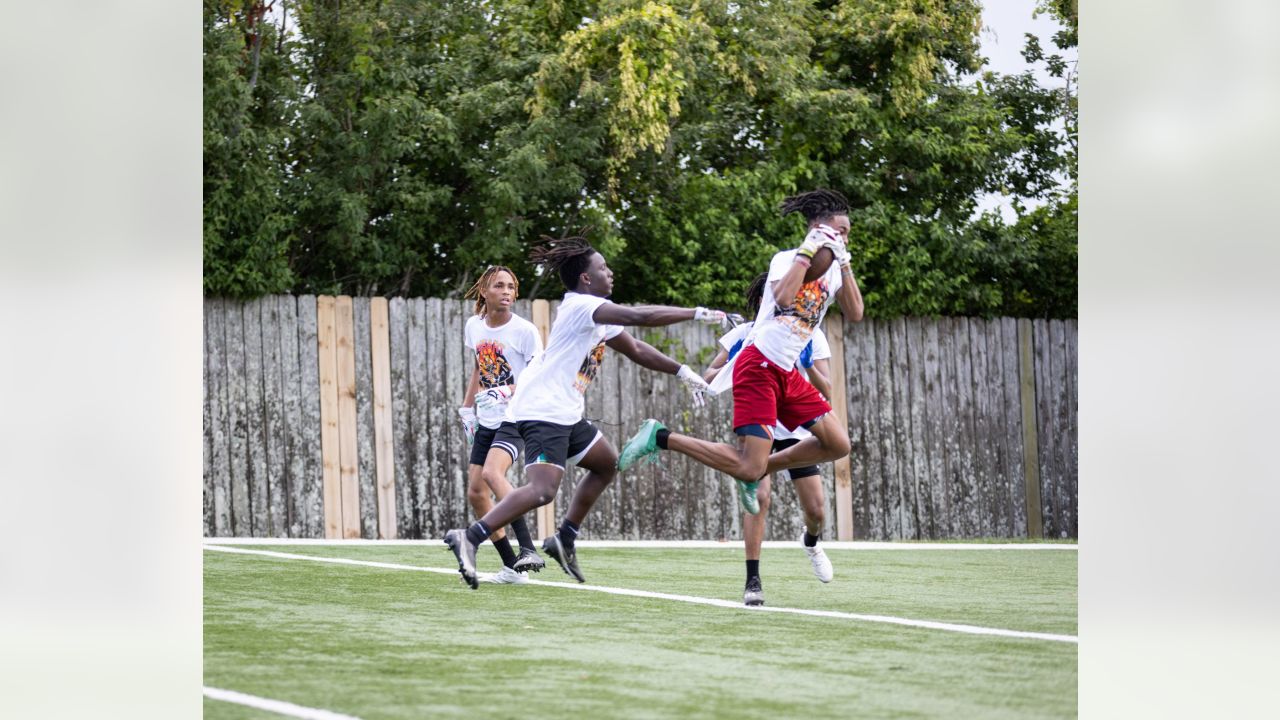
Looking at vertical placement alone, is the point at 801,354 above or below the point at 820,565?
above

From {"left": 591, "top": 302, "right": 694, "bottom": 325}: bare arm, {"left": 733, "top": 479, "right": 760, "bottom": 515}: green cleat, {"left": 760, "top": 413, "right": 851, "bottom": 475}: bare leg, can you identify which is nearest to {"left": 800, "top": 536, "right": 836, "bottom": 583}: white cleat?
{"left": 760, "top": 413, "right": 851, "bottom": 475}: bare leg

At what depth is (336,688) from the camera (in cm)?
464

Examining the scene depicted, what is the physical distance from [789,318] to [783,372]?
26cm

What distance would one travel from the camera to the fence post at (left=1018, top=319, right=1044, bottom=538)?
1354 cm

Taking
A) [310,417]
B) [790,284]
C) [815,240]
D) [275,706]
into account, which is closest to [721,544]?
[310,417]

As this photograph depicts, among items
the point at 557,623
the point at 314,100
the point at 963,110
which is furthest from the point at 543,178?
the point at 557,623

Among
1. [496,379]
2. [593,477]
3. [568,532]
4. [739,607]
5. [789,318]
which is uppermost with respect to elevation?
[789,318]

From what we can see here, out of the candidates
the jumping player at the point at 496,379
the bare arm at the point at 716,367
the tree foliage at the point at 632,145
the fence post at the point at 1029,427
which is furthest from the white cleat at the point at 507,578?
the fence post at the point at 1029,427

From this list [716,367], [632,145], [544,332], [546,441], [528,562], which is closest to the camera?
[546,441]

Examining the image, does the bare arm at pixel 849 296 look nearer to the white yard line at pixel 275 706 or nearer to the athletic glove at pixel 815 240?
the athletic glove at pixel 815 240

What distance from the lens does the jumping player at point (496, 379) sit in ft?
28.5

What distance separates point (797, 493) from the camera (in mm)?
8539

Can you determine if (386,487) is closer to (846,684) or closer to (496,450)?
(496,450)

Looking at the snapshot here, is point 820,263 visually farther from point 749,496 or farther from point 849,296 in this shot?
point 749,496
